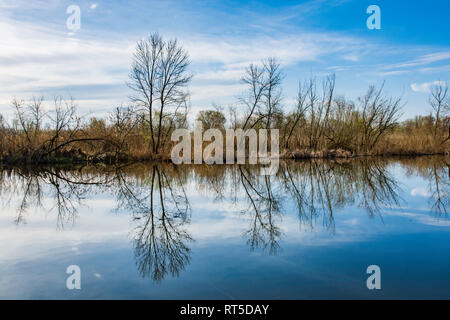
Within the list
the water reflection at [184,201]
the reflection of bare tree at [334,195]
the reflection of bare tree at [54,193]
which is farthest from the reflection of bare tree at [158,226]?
the reflection of bare tree at [334,195]

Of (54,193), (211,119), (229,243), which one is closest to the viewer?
(229,243)

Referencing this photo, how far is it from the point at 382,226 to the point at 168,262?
3396 mm

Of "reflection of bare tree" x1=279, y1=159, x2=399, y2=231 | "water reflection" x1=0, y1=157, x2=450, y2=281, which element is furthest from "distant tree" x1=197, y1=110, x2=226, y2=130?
"reflection of bare tree" x1=279, y1=159, x2=399, y2=231

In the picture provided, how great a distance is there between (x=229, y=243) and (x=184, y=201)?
3.21 meters

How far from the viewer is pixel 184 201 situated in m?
7.50

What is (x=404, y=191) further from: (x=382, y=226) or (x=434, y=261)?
(x=434, y=261)

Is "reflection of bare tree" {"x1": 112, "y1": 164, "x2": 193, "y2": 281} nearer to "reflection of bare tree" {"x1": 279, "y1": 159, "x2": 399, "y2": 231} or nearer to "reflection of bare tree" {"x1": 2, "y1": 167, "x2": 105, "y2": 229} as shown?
"reflection of bare tree" {"x1": 2, "y1": 167, "x2": 105, "y2": 229}

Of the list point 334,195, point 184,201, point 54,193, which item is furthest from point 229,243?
point 54,193

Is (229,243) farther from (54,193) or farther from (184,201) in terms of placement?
(54,193)

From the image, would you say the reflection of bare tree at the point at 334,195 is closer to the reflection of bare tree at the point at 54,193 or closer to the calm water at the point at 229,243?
the calm water at the point at 229,243

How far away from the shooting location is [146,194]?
8422 millimetres

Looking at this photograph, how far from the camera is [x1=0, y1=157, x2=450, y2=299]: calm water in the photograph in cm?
311

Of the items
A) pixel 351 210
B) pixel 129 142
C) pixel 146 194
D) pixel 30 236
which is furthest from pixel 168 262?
pixel 129 142

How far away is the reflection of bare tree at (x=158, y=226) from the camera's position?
372 centimetres
